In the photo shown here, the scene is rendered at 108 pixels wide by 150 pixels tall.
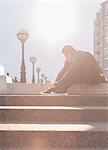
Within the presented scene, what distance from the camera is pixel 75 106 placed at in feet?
14.5

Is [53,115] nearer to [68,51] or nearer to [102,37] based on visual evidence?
[68,51]

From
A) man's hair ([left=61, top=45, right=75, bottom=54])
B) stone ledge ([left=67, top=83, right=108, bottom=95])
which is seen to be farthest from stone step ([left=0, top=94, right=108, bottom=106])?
man's hair ([left=61, top=45, right=75, bottom=54])

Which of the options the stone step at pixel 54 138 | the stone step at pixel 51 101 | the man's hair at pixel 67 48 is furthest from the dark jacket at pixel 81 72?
the stone step at pixel 54 138

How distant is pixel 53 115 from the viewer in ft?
Result: 13.1

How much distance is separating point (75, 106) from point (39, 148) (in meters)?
1.21

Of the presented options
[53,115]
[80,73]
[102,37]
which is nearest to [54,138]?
[53,115]

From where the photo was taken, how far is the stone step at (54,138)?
11.4ft


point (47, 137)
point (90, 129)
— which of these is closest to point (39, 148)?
point (47, 137)

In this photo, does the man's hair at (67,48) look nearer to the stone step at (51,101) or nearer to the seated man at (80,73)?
the seated man at (80,73)

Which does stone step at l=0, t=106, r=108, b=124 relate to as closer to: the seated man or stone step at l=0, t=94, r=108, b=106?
stone step at l=0, t=94, r=108, b=106

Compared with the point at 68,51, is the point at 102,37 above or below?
above

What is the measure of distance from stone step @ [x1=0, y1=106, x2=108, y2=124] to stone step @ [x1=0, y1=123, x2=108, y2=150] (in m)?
0.40

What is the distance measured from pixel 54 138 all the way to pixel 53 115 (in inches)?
20.7

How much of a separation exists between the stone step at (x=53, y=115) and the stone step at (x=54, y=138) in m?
0.40
